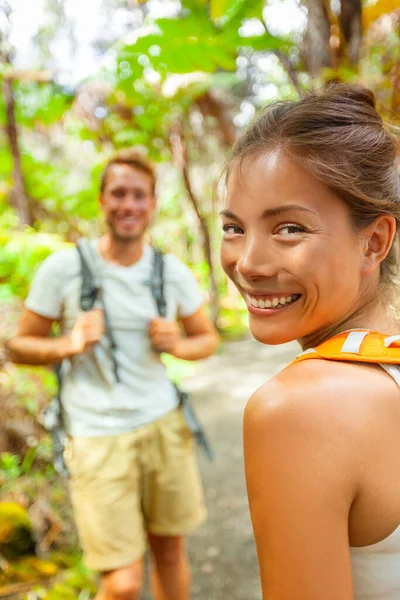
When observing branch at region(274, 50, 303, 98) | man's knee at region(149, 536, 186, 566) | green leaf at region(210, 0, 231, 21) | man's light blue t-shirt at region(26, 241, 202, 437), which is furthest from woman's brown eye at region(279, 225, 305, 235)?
green leaf at region(210, 0, 231, 21)

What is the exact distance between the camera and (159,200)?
13273 mm

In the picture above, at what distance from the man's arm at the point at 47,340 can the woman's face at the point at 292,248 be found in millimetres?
1370

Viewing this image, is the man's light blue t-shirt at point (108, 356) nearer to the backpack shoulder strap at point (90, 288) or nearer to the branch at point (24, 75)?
the backpack shoulder strap at point (90, 288)

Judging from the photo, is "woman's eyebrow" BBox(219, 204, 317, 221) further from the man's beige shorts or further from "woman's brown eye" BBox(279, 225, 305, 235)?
the man's beige shorts

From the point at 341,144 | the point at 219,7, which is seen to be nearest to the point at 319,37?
the point at 219,7

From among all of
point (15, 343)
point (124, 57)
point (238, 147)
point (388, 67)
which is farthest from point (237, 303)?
point (238, 147)

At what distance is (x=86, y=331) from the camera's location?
A: 2219mm

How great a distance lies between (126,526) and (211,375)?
210 inches

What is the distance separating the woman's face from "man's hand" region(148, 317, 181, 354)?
1.40m

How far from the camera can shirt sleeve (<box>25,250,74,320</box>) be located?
7.56 ft

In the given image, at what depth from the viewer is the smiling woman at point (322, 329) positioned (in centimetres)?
77

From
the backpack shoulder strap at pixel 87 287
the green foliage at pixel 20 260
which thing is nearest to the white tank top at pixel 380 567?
the backpack shoulder strap at pixel 87 287

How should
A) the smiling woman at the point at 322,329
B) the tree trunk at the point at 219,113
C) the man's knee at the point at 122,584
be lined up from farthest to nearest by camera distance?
1. the tree trunk at the point at 219,113
2. the man's knee at the point at 122,584
3. the smiling woman at the point at 322,329

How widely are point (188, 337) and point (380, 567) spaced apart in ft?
6.31
